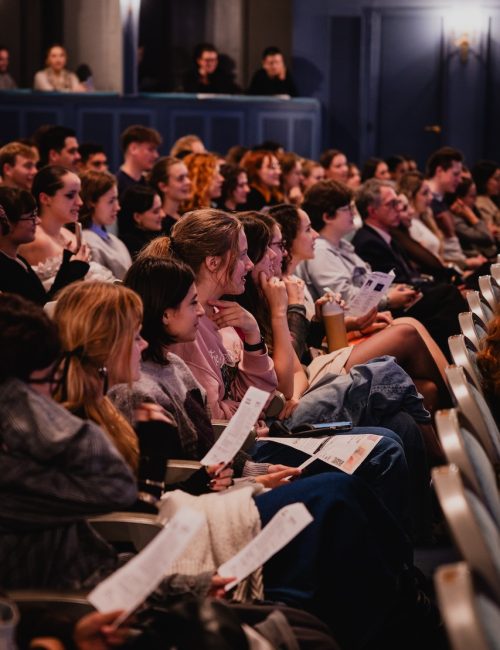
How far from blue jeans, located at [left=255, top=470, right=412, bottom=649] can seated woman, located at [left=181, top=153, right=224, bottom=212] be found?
4.57 metres

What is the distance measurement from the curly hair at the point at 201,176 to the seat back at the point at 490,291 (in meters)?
3.17

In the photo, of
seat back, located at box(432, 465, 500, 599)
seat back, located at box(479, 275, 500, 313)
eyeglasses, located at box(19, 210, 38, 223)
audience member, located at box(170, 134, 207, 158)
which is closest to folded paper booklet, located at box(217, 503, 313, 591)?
seat back, located at box(432, 465, 500, 599)

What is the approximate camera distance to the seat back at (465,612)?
4.50 feet

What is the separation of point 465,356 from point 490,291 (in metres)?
1.27

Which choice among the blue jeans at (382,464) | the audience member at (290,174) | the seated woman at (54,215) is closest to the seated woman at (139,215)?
the seated woman at (54,215)

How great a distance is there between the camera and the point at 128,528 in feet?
7.68

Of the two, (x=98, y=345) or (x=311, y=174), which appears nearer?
(x=98, y=345)

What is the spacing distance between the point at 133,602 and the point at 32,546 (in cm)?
40

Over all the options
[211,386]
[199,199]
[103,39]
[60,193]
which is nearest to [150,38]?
[103,39]

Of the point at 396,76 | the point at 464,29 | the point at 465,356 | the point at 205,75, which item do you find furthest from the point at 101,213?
the point at 464,29

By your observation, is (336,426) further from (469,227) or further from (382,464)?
(469,227)

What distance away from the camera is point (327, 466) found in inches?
129

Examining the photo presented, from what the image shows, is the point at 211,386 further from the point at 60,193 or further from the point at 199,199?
the point at 199,199

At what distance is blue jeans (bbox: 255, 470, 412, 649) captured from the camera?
2.57 metres
